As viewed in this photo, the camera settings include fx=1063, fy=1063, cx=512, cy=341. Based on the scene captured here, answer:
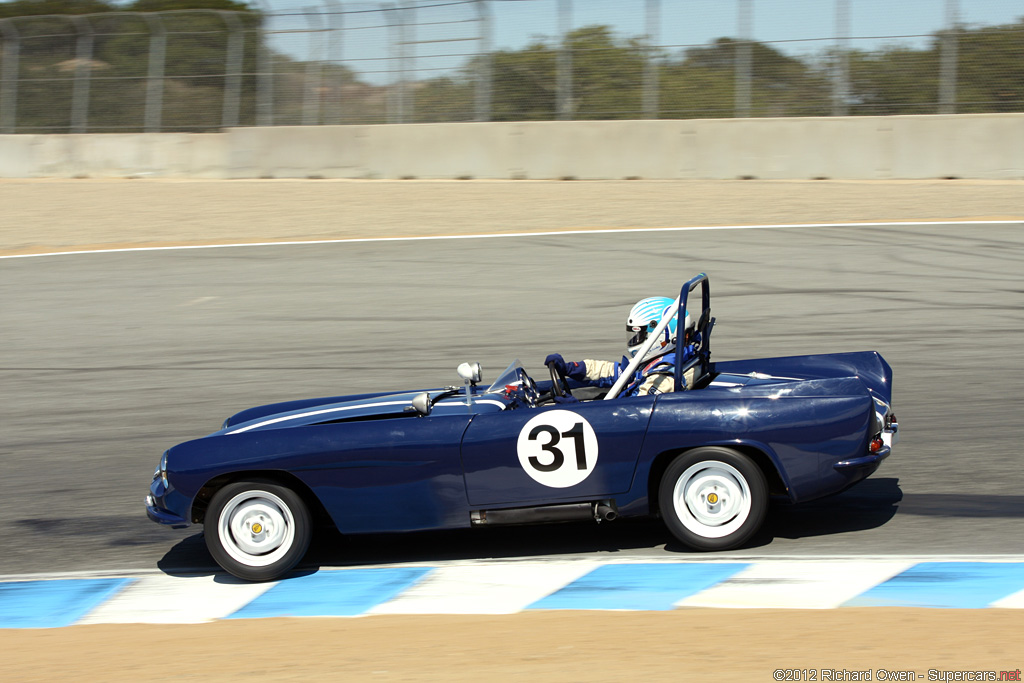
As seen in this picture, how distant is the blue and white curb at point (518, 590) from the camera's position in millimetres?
4484

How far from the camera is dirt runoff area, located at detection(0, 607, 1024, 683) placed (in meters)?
3.70

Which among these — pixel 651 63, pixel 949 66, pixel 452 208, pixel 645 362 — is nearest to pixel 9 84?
pixel 452 208

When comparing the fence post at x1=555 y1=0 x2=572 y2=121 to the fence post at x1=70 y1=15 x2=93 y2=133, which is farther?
the fence post at x1=70 y1=15 x2=93 y2=133

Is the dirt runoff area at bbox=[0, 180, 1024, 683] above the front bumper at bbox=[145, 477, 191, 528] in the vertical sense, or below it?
below

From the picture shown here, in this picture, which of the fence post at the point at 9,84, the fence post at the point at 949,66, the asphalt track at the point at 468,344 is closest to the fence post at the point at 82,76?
the fence post at the point at 9,84

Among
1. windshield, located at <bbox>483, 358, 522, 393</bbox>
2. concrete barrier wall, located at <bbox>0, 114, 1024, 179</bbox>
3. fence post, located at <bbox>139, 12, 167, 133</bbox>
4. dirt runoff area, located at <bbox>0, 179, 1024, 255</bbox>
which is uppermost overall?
fence post, located at <bbox>139, 12, 167, 133</bbox>

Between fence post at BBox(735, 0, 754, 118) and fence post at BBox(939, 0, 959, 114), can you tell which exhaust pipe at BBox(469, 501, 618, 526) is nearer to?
fence post at BBox(735, 0, 754, 118)

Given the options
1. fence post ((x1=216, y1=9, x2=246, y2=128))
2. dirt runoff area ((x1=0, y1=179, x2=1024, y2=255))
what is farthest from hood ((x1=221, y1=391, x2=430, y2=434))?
fence post ((x1=216, y1=9, x2=246, y2=128))

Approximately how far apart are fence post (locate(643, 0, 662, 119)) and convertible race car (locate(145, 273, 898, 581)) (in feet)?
51.8

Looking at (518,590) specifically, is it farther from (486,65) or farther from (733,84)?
(486,65)

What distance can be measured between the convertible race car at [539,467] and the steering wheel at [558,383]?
1.51ft

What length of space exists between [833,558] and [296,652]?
2.47 meters

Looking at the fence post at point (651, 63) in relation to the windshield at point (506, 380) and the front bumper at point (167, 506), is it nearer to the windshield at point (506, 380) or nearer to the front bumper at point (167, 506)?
the windshield at point (506, 380)

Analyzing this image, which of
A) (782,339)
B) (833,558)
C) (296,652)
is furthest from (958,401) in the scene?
(296,652)
